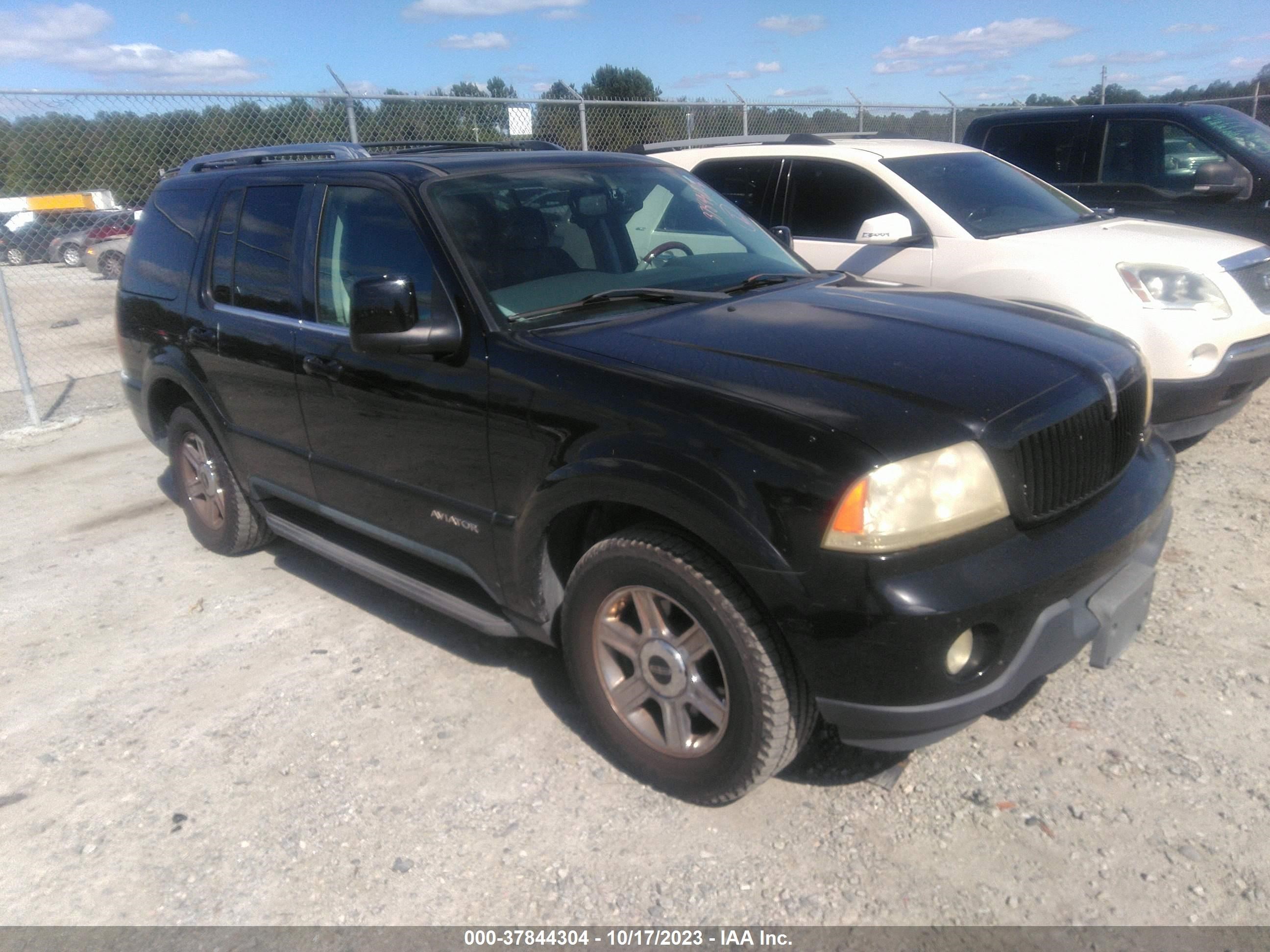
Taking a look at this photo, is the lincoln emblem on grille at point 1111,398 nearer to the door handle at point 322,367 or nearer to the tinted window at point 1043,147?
the door handle at point 322,367

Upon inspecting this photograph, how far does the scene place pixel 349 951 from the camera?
250 cm

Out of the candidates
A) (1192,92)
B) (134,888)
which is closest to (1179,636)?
(134,888)

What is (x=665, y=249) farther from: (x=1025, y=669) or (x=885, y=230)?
(x=885, y=230)

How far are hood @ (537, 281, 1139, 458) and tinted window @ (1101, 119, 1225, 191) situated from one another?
5765mm

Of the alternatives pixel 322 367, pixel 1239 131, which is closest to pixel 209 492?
pixel 322 367

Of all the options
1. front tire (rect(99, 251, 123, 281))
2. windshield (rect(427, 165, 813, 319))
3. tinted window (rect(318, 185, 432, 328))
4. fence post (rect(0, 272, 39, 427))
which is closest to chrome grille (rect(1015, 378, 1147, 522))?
windshield (rect(427, 165, 813, 319))

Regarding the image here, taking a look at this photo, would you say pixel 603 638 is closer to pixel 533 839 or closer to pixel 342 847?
pixel 533 839

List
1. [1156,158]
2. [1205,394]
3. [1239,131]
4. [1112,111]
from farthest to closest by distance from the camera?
[1112,111] < [1156,158] < [1239,131] < [1205,394]

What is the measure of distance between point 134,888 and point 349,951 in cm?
74

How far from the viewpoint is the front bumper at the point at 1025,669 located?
2445 mm

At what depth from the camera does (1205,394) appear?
5.02 m

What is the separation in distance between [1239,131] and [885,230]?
4.35 m

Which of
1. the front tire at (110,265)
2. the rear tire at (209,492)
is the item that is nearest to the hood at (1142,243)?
the rear tire at (209,492)

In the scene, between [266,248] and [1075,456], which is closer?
[1075,456]
